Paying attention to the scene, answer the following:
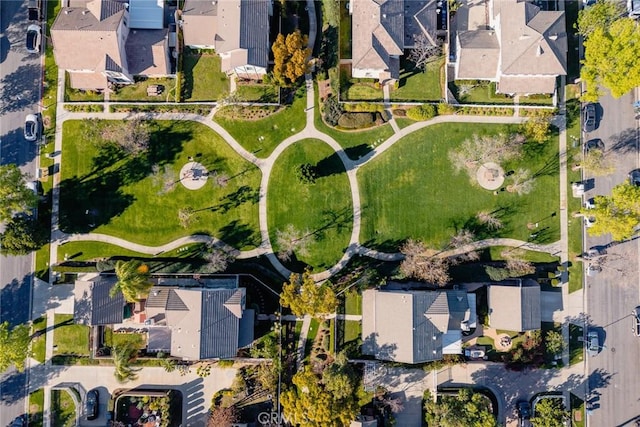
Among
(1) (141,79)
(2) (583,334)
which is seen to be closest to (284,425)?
(2) (583,334)

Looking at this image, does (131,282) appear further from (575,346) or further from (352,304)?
(575,346)

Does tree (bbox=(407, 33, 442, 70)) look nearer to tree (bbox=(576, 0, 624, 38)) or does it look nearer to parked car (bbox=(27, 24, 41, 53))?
tree (bbox=(576, 0, 624, 38))

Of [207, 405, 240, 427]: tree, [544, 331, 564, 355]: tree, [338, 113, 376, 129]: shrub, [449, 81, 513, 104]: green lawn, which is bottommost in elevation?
[207, 405, 240, 427]: tree

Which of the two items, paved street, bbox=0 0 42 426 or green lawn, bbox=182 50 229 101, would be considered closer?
paved street, bbox=0 0 42 426

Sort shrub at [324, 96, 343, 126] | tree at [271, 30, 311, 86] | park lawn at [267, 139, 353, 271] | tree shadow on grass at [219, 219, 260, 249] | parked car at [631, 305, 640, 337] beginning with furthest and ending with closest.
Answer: tree shadow on grass at [219, 219, 260, 249] < park lawn at [267, 139, 353, 271] < shrub at [324, 96, 343, 126] < parked car at [631, 305, 640, 337] < tree at [271, 30, 311, 86]

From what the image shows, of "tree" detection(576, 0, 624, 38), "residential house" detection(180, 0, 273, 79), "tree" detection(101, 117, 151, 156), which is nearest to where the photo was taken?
"residential house" detection(180, 0, 273, 79)

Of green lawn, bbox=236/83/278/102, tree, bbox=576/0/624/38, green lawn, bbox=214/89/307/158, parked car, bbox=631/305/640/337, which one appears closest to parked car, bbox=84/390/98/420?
green lawn, bbox=214/89/307/158

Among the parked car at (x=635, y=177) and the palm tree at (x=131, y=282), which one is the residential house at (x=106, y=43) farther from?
the parked car at (x=635, y=177)
